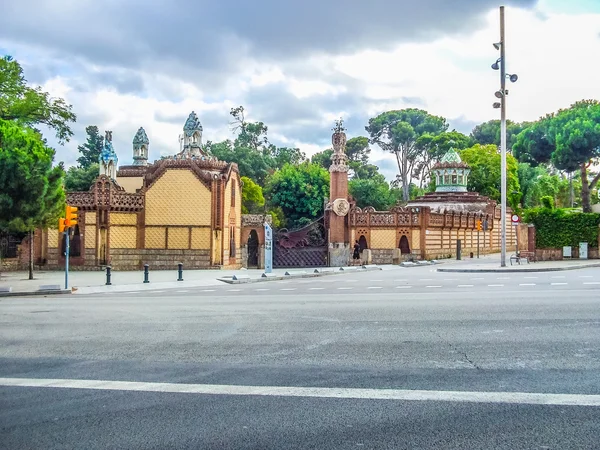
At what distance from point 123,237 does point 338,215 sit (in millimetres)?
14691

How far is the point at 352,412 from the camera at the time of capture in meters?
6.31

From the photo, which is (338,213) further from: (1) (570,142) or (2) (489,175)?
(2) (489,175)

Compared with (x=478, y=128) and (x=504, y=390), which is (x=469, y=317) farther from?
(x=478, y=128)

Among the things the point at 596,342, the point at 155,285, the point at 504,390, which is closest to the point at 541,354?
the point at 596,342

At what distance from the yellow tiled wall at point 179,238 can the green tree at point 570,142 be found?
106ft

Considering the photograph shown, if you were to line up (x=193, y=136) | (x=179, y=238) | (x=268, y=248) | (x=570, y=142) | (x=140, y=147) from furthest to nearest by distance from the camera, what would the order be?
(x=140, y=147) → (x=570, y=142) → (x=193, y=136) → (x=179, y=238) → (x=268, y=248)

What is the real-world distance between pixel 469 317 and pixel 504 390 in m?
5.79

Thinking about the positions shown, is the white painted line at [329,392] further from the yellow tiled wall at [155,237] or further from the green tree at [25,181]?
the yellow tiled wall at [155,237]

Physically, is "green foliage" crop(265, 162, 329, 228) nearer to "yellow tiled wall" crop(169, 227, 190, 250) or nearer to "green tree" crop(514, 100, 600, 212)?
"green tree" crop(514, 100, 600, 212)

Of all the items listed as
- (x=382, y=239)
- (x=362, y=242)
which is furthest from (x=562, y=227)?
(x=362, y=242)

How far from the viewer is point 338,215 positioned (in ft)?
151

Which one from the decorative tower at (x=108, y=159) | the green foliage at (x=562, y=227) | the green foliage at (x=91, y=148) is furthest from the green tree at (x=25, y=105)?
the green foliage at (x=91, y=148)

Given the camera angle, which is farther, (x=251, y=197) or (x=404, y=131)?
(x=404, y=131)

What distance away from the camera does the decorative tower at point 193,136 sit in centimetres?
4794
